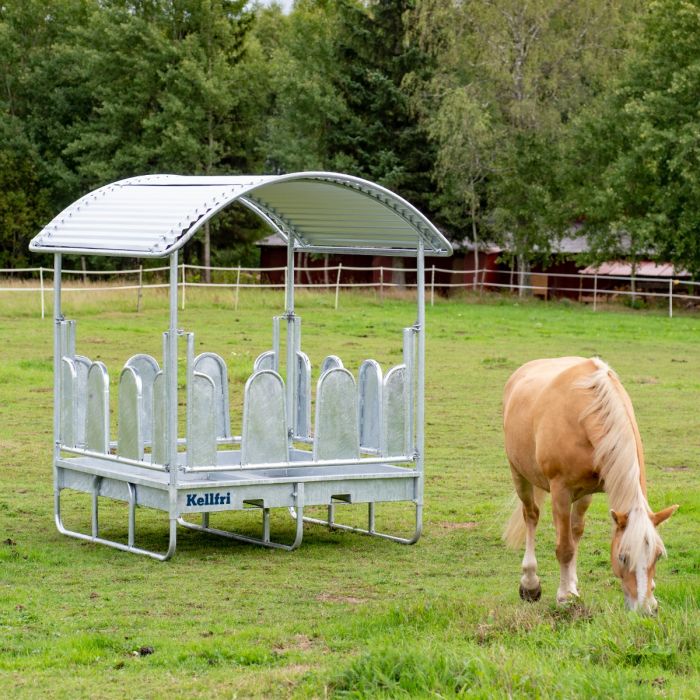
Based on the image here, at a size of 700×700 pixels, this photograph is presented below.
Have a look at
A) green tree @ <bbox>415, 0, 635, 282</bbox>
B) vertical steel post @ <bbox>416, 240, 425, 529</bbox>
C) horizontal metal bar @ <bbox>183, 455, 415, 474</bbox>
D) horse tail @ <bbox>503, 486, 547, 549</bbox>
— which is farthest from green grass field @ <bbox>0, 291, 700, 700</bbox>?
green tree @ <bbox>415, 0, 635, 282</bbox>

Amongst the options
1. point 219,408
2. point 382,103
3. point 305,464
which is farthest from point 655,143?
point 305,464

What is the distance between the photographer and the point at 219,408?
1023 cm

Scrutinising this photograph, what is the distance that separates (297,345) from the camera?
10484 mm

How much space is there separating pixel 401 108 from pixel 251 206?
34.5m

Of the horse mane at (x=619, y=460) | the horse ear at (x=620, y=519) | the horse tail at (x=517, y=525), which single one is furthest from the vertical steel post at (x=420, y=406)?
the horse ear at (x=620, y=519)

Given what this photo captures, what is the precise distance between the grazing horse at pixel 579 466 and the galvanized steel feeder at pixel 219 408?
139 centimetres

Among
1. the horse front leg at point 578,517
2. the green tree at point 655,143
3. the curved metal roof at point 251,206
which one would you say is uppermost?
the green tree at point 655,143

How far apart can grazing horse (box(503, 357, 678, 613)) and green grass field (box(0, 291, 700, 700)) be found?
0.84ft

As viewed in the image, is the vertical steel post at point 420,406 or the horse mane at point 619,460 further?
the vertical steel post at point 420,406

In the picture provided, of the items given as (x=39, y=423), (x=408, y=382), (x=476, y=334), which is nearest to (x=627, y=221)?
(x=476, y=334)

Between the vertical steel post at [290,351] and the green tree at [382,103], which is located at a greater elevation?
the green tree at [382,103]

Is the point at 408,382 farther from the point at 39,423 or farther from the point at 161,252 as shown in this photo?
the point at 39,423

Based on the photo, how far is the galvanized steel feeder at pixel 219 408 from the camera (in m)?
8.33

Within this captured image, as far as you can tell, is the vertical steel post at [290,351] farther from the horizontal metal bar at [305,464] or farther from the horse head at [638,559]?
the horse head at [638,559]
